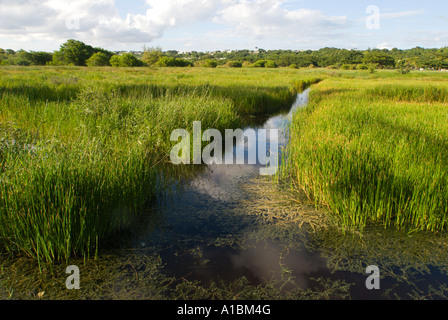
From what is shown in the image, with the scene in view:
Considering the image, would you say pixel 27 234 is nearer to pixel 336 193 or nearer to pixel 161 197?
pixel 161 197

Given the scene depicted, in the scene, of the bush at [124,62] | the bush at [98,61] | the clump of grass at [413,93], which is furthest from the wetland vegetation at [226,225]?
the bush at [98,61]

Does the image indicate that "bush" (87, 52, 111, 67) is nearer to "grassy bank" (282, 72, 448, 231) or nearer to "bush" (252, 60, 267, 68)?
"bush" (252, 60, 267, 68)

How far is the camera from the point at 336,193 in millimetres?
3748

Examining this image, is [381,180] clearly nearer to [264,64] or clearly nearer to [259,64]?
[259,64]

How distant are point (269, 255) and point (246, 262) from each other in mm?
288

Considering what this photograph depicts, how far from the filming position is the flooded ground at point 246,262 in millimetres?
2457

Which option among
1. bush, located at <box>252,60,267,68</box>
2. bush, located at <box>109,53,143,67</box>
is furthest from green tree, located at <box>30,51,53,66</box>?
bush, located at <box>252,60,267,68</box>

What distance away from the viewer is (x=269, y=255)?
118 inches

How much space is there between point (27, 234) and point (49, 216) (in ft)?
0.97

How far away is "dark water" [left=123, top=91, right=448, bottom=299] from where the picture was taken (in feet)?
8.55

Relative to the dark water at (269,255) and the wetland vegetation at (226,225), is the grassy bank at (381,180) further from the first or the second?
the dark water at (269,255)

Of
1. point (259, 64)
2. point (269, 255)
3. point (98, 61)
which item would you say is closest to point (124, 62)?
point (98, 61)
